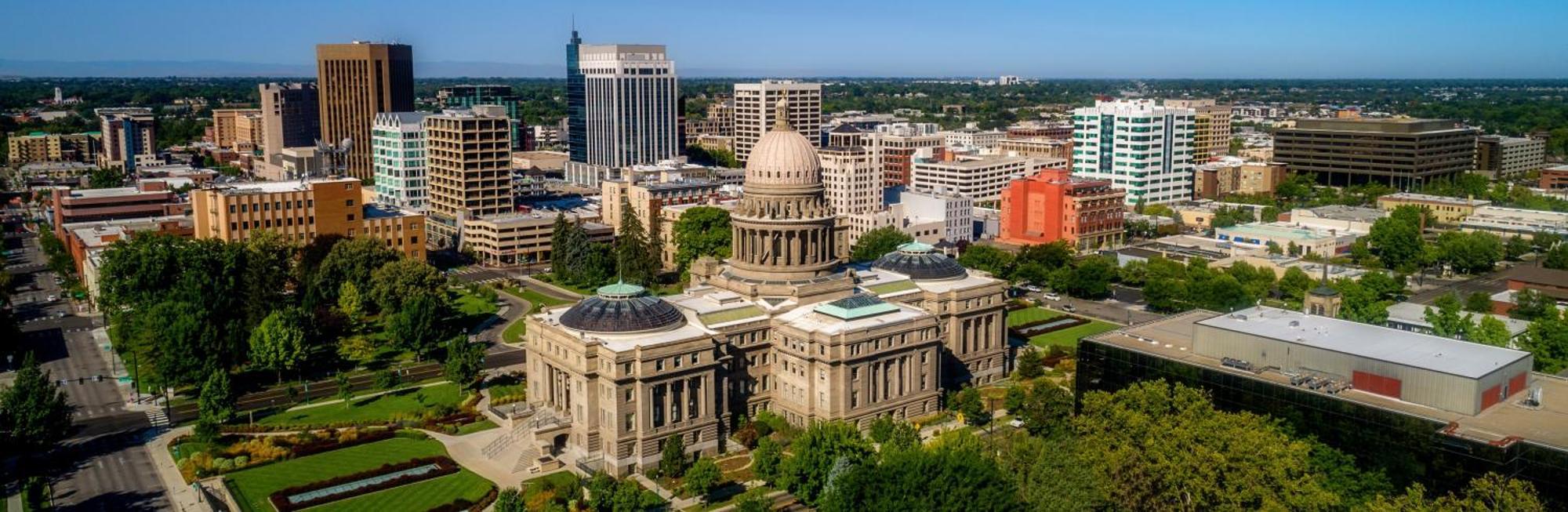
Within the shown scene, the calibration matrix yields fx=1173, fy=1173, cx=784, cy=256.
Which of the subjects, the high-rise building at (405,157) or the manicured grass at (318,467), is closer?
the manicured grass at (318,467)

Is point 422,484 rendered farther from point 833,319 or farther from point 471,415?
point 833,319

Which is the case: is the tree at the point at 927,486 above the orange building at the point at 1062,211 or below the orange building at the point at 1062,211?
below

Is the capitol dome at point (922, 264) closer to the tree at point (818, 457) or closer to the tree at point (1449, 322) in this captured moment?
the tree at point (818, 457)

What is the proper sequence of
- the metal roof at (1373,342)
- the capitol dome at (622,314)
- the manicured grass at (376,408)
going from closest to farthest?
the metal roof at (1373,342) → the capitol dome at (622,314) → the manicured grass at (376,408)

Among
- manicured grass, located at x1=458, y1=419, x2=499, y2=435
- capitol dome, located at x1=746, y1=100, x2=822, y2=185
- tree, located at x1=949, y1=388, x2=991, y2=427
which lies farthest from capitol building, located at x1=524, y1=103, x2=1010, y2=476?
manicured grass, located at x1=458, y1=419, x2=499, y2=435

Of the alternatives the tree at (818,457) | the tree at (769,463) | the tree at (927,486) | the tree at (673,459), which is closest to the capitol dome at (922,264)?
the tree at (769,463)

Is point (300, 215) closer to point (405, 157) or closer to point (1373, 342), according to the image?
point (405, 157)

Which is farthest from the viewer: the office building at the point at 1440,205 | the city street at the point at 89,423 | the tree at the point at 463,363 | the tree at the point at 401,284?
the office building at the point at 1440,205

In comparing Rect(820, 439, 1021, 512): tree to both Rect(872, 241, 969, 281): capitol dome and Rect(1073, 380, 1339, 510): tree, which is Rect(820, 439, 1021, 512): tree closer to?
Rect(1073, 380, 1339, 510): tree

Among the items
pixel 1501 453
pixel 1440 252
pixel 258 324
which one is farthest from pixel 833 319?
pixel 1440 252
